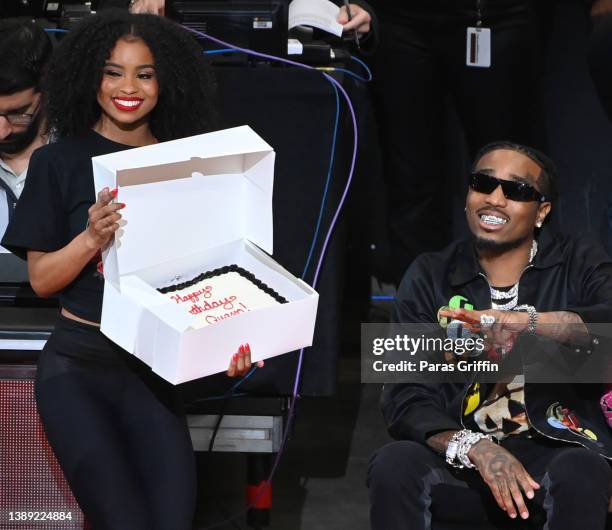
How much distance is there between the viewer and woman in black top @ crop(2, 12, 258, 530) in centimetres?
256

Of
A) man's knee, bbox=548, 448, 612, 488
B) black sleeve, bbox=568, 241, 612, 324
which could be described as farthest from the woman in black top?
black sleeve, bbox=568, 241, 612, 324

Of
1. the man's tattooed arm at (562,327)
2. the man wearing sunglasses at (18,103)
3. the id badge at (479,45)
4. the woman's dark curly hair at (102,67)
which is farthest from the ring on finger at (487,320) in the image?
→ the id badge at (479,45)

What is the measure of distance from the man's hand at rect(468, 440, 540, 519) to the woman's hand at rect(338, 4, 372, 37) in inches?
58.4

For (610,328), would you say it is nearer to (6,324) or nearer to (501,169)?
(501,169)

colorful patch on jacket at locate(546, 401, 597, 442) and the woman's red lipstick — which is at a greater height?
the woman's red lipstick

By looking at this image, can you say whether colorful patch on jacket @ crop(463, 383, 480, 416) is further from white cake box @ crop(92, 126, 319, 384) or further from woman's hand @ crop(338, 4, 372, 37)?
woman's hand @ crop(338, 4, 372, 37)

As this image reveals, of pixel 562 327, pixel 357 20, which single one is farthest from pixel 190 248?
pixel 357 20

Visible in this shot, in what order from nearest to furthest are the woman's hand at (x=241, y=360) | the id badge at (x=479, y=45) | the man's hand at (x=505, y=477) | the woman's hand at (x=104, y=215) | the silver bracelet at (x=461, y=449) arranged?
the woman's hand at (x=104, y=215)
the woman's hand at (x=241, y=360)
the man's hand at (x=505, y=477)
the silver bracelet at (x=461, y=449)
the id badge at (x=479, y=45)

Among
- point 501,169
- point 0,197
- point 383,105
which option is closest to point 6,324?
point 0,197

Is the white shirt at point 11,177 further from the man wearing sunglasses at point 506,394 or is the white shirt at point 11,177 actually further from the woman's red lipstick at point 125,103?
the man wearing sunglasses at point 506,394

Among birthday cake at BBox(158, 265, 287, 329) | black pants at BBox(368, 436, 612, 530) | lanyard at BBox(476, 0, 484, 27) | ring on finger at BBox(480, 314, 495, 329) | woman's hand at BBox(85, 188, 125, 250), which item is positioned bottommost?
black pants at BBox(368, 436, 612, 530)

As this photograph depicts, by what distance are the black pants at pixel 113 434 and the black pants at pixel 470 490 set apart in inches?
18.0

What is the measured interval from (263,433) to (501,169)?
0.99m

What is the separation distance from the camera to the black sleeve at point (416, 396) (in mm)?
2877
